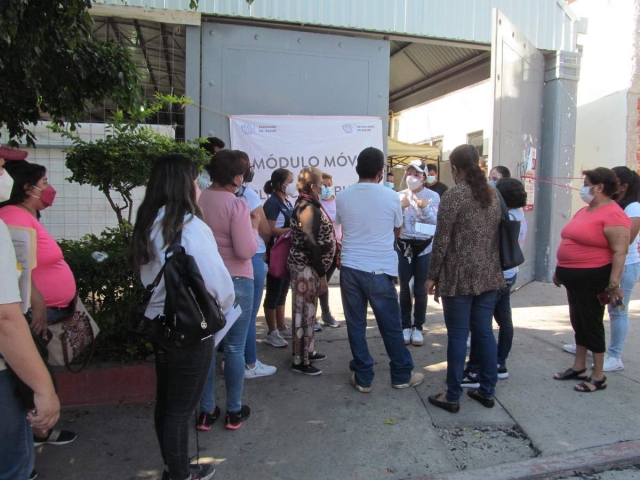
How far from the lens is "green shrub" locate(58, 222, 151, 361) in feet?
11.8

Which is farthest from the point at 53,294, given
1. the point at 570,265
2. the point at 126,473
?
the point at 570,265

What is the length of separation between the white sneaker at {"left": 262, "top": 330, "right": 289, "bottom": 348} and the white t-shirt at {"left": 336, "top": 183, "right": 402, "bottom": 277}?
60.4 inches

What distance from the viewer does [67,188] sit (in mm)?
6742

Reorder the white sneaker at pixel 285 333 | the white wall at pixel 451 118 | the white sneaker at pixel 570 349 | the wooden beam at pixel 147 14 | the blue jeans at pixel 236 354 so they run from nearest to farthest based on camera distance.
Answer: the blue jeans at pixel 236 354 → the white sneaker at pixel 570 349 → the white sneaker at pixel 285 333 → the wooden beam at pixel 147 14 → the white wall at pixel 451 118

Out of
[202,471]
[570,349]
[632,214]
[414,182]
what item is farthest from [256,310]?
[632,214]

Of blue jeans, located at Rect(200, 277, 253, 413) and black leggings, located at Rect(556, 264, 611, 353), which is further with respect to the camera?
black leggings, located at Rect(556, 264, 611, 353)

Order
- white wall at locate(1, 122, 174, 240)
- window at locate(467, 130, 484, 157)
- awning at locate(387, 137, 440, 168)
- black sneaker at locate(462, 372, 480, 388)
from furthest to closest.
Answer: window at locate(467, 130, 484, 157) → awning at locate(387, 137, 440, 168) → white wall at locate(1, 122, 174, 240) → black sneaker at locate(462, 372, 480, 388)

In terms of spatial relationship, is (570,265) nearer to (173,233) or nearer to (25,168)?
(173,233)

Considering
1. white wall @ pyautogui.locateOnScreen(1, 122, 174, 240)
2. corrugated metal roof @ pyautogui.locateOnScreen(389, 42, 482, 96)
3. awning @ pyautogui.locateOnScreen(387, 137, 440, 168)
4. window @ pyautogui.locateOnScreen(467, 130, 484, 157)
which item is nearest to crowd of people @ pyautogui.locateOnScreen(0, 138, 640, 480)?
white wall @ pyautogui.locateOnScreen(1, 122, 174, 240)

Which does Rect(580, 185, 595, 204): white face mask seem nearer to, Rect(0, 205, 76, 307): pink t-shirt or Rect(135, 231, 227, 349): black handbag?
Rect(135, 231, 227, 349): black handbag

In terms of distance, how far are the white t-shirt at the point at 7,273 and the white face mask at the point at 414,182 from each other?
12.4 feet

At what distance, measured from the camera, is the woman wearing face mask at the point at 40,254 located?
8.93 feet

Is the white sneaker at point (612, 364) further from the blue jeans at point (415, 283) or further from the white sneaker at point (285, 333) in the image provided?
the white sneaker at point (285, 333)

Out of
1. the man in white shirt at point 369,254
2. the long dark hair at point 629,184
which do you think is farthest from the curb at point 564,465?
the long dark hair at point 629,184
